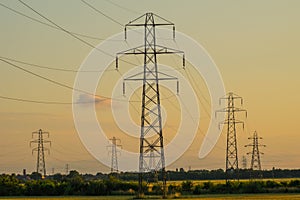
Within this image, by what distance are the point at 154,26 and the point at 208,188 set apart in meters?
54.6

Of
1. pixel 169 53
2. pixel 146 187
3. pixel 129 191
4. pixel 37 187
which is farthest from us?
pixel 37 187

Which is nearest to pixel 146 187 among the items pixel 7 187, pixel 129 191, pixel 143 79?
pixel 129 191

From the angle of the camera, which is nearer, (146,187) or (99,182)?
(146,187)

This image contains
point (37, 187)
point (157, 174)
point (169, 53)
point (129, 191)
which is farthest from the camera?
point (37, 187)

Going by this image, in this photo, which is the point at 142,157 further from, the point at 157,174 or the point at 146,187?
the point at 146,187

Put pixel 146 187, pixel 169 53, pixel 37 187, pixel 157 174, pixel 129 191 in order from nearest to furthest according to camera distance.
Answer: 1. pixel 169 53
2. pixel 157 174
3. pixel 146 187
4. pixel 129 191
5. pixel 37 187

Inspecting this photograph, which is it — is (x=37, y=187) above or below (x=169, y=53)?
below

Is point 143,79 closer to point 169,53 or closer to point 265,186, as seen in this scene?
point 169,53

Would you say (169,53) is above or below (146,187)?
above

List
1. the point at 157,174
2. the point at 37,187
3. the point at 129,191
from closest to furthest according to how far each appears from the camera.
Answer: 1. the point at 157,174
2. the point at 129,191
3. the point at 37,187

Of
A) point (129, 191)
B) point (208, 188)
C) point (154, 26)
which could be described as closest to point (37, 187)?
point (129, 191)

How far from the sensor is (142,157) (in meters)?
75.6

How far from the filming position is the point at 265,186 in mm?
128875

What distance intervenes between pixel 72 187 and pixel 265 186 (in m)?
30.7
